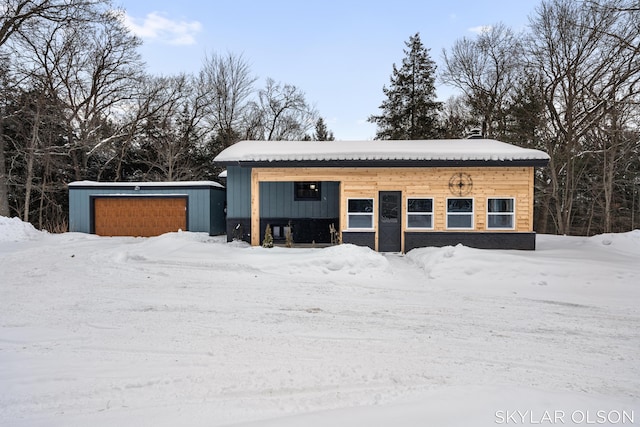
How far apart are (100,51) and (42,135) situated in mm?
6325

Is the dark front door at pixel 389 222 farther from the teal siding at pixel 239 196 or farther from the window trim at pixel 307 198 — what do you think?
the teal siding at pixel 239 196

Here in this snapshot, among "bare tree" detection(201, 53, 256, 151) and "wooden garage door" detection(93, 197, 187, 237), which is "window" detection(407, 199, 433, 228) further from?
"bare tree" detection(201, 53, 256, 151)

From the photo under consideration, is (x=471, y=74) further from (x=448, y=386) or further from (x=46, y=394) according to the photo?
(x=46, y=394)

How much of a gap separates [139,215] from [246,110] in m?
13.8

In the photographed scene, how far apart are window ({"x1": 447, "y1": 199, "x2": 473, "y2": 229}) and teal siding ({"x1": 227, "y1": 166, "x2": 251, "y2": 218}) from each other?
725 cm

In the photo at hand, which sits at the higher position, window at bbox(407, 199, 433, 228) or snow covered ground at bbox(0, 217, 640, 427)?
window at bbox(407, 199, 433, 228)

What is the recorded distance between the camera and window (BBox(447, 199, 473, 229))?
10969mm

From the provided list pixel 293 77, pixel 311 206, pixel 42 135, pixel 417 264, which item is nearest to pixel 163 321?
pixel 417 264

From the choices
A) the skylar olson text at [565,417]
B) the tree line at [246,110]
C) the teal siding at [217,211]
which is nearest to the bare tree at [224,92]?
the tree line at [246,110]

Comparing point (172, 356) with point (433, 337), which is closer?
point (172, 356)

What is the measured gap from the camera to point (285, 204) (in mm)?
13188

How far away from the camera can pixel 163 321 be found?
178 inches

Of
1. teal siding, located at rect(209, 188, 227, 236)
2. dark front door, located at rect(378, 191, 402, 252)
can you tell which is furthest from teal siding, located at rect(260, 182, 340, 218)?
teal siding, located at rect(209, 188, 227, 236)

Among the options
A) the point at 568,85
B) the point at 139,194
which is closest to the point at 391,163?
the point at 139,194
